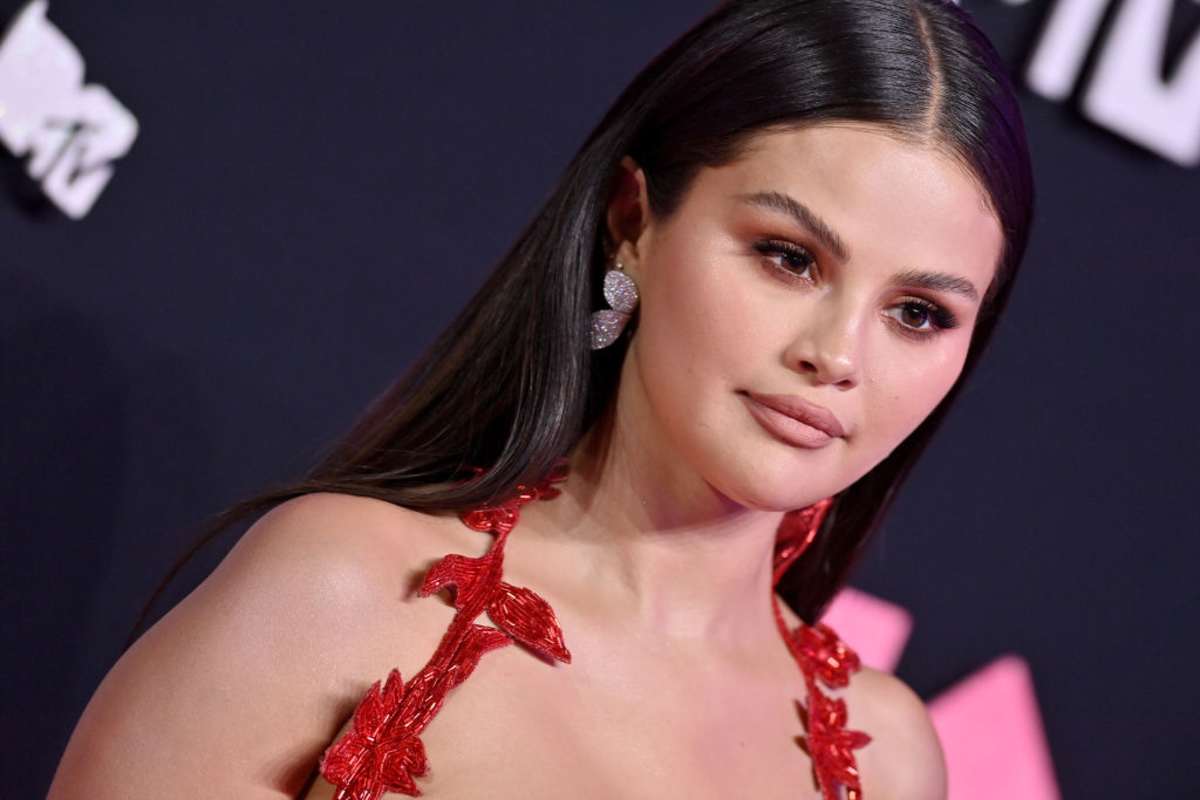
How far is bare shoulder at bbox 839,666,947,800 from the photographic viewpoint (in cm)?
178

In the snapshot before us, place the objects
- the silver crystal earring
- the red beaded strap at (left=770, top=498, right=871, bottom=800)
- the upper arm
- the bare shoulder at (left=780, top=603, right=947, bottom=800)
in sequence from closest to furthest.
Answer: the upper arm, the silver crystal earring, the red beaded strap at (left=770, top=498, right=871, bottom=800), the bare shoulder at (left=780, top=603, right=947, bottom=800)

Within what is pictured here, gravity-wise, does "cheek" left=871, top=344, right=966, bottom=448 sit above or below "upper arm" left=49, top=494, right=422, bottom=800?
above

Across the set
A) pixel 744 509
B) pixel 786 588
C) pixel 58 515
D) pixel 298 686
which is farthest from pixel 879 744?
pixel 58 515

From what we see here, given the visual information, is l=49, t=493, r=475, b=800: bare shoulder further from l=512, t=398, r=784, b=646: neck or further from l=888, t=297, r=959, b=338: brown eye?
l=888, t=297, r=959, b=338: brown eye

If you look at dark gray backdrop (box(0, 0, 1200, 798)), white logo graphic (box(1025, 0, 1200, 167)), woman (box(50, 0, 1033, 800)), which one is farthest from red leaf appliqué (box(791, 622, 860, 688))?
white logo graphic (box(1025, 0, 1200, 167))

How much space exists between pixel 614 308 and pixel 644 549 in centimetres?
24

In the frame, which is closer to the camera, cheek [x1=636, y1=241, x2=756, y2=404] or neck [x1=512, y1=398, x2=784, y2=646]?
cheek [x1=636, y1=241, x2=756, y2=404]

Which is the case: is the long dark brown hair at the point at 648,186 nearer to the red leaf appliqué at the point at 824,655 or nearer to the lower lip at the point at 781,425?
the lower lip at the point at 781,425

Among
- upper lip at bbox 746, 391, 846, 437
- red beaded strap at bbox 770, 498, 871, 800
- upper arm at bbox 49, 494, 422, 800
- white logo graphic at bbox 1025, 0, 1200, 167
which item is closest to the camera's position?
upper arm at bbox 49, 494, 422, 800

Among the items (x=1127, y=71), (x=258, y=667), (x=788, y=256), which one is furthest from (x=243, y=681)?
(x=1127, y=71)

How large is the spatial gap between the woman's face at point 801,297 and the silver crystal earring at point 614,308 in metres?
0.05

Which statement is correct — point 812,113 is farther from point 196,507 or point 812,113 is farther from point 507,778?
point 196,507

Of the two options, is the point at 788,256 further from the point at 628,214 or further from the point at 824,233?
the point at 628,214

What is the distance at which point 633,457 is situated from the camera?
155cm
